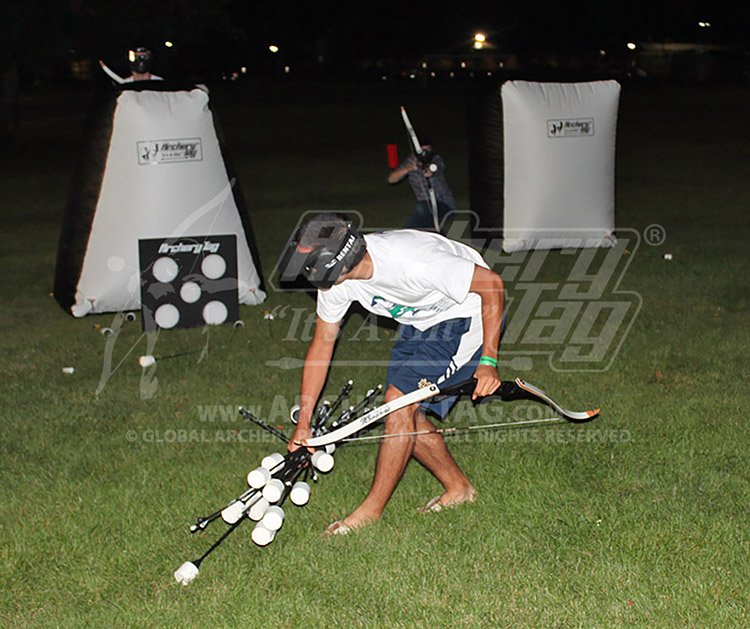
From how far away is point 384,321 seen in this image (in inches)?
365

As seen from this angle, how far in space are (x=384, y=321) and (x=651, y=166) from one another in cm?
1626

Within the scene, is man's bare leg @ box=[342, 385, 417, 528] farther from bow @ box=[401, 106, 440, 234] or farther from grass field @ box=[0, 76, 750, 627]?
bow @ box=[401, 106, 440, 234]

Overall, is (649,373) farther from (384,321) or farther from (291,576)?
(291,576)

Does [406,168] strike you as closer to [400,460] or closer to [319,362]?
[319,362]

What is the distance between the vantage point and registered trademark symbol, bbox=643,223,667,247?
13500mm

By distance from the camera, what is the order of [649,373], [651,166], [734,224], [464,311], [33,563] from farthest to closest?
[651,166]
[734,224]
[649,373]
[464,311]
[33,563]

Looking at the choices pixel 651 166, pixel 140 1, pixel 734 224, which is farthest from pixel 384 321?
pixel 140 1

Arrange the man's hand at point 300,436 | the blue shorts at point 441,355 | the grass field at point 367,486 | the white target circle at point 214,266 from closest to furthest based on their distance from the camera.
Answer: the grass field at point 367,486
the man's hand at point 300,436
the blue shorts at point 441,355
the white target circle at point 214,266

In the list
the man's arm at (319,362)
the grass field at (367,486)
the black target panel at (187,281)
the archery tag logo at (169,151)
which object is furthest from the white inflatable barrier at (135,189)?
the man's arm at (319,362)

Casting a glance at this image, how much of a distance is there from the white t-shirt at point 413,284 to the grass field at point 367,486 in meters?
1.23

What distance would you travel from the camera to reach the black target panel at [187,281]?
8.88m

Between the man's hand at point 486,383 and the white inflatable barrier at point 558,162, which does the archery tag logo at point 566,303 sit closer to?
the white inflatable barrier at point 558,162

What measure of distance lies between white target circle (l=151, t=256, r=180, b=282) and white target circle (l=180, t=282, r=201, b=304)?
19cm

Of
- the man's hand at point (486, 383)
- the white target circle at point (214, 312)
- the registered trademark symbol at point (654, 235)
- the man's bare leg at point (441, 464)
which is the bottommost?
the registered trademark symbol at point (654, 235)
